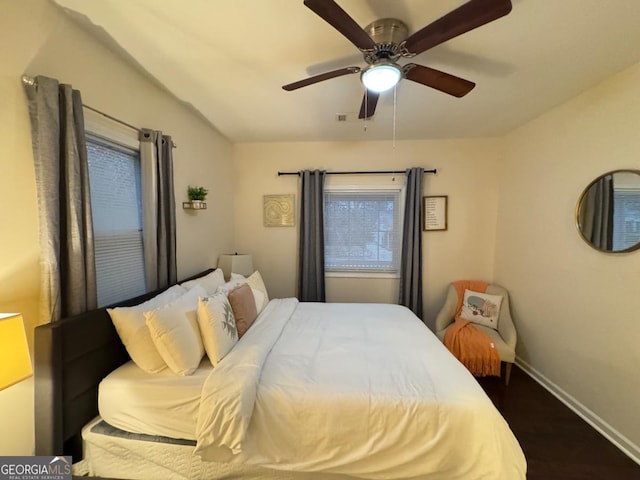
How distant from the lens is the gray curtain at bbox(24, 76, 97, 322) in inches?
46.9

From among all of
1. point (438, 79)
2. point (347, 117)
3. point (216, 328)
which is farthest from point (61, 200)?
point (347, 117)

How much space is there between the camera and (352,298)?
3449mm

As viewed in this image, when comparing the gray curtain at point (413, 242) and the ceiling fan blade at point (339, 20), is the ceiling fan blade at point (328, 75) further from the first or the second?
the gray curtain at point (413, 242)

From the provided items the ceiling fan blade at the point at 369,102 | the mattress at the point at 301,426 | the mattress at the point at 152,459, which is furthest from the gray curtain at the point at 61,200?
the ceiling fan blade at the point at 369,102

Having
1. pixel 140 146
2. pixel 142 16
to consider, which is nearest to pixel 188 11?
pixel 142 16

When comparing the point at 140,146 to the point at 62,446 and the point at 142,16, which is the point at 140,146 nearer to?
the point at 142,16

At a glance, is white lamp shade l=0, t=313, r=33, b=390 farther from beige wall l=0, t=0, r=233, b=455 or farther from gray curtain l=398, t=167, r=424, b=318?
gray curtain l=398, t=167, r=424, b=318

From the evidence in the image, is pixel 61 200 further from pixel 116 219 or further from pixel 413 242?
pixel 413 242

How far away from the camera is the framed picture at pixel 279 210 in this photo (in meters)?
3.45

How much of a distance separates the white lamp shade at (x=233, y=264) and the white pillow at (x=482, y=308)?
254 cm

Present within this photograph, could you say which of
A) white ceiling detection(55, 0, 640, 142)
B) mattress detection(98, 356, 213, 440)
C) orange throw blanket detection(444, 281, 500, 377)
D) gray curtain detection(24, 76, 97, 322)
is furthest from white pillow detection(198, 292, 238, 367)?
orange throw blanket detection(444, 281, 500, 377)

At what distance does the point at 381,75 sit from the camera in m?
1.45

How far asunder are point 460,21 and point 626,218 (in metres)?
1.85

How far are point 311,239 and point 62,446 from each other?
2592 millimetres
